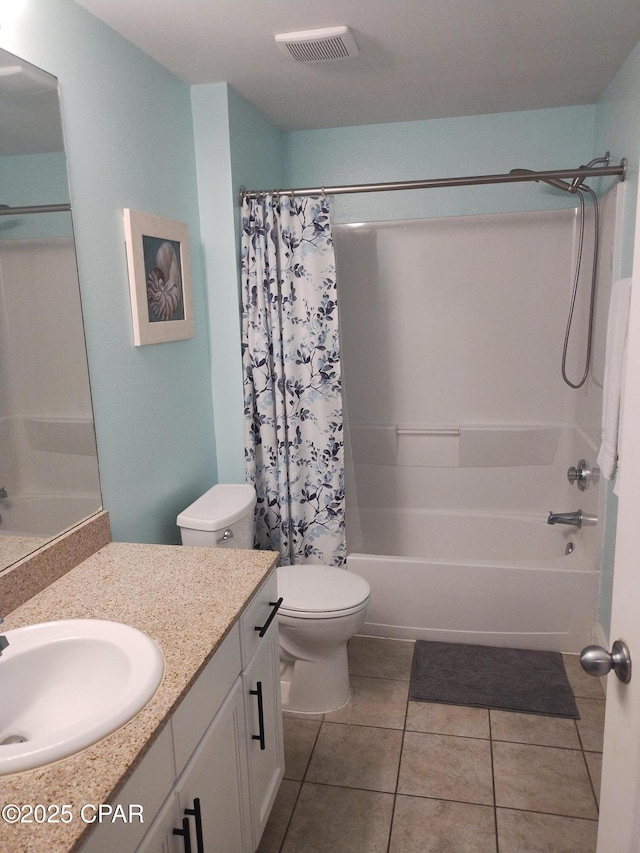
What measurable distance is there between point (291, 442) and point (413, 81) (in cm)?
157

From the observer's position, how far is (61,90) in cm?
176

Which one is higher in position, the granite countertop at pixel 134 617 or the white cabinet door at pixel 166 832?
the granite countertop at pixel 134 617

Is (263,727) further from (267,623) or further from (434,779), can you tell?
(434,779)

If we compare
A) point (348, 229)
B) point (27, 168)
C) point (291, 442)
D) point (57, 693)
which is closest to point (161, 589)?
point (57, 693)

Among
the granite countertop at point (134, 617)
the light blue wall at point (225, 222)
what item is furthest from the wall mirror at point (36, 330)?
the light blue wall at point (225, 222)

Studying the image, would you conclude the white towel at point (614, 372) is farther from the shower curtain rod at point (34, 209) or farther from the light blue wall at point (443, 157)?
the shower curtain rod at point (34, 209)

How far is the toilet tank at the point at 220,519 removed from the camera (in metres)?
2.28

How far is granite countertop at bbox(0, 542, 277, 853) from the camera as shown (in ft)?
3.08

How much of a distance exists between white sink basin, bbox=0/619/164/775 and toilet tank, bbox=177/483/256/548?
857 millimetres

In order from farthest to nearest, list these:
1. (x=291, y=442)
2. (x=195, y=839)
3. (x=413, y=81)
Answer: (x=291, y=442) < (x=413, y=81) < (x=195, y=839)

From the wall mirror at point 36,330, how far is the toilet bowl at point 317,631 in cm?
89

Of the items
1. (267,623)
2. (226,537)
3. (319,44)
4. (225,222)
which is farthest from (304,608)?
(319,44)

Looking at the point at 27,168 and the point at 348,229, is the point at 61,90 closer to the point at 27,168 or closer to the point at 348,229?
the point at 27,168

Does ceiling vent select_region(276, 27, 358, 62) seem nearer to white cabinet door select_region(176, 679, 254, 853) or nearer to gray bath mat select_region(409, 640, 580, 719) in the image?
white cabinet door select_region(176, 679, 254, 853)
